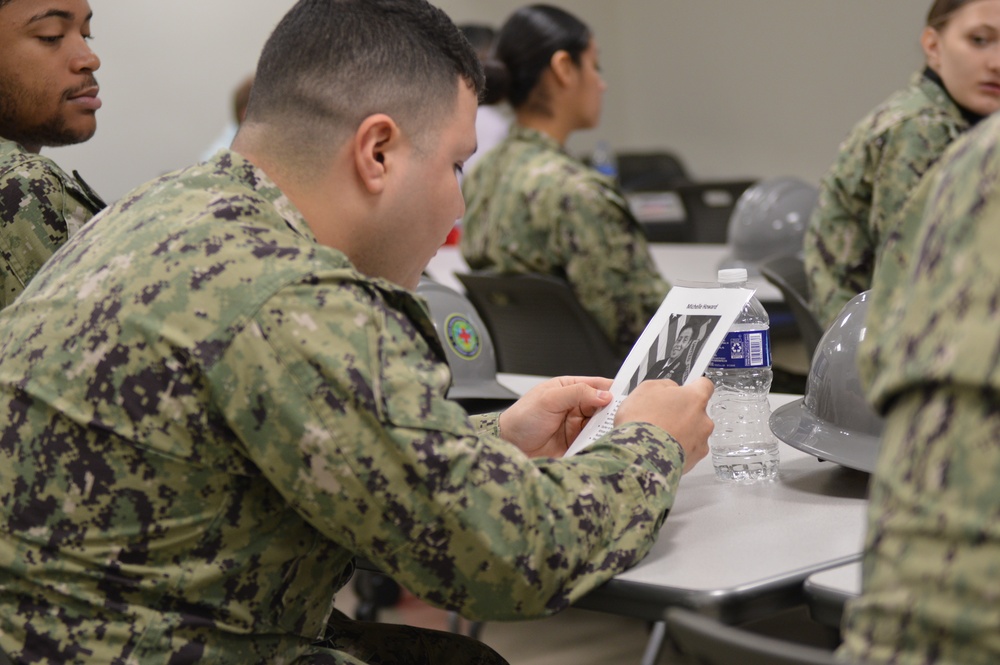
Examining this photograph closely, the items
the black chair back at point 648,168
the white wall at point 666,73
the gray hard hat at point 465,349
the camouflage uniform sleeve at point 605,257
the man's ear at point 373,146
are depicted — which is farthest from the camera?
the black chair back at point 648,168

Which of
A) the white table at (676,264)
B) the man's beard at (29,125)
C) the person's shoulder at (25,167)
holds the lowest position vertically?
the white table at (676,264)

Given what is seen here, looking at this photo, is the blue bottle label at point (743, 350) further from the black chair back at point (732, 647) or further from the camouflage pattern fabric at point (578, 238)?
the camouflage pattern fabric at point (578, 238)

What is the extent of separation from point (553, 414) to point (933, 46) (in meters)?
1.85

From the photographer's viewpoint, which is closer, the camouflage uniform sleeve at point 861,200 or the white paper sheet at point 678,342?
the white paper sheet at point 678,342

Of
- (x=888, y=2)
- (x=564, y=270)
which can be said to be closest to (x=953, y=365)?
(x=564, y=270)

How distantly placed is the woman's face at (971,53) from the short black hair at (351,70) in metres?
1.85

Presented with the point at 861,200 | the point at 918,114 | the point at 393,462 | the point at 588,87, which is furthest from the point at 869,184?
the point at 393,462

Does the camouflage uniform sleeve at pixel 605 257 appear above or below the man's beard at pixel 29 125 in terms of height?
below

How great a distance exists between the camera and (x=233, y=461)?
1.12 metres

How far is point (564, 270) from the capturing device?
3477mm

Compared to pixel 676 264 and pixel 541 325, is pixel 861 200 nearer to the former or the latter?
pixel 541 325

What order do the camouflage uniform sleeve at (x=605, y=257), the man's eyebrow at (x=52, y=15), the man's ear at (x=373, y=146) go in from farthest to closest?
1. the camouflage uniform sleeve at (x=605, y=257)
2. the man's eyebrow at (x=52, y=15)
3. the man's ear at (x=373, y=146)

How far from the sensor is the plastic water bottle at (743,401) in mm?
1538

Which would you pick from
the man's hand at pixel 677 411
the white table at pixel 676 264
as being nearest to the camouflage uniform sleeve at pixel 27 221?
the man's hand at pixel 677 411
